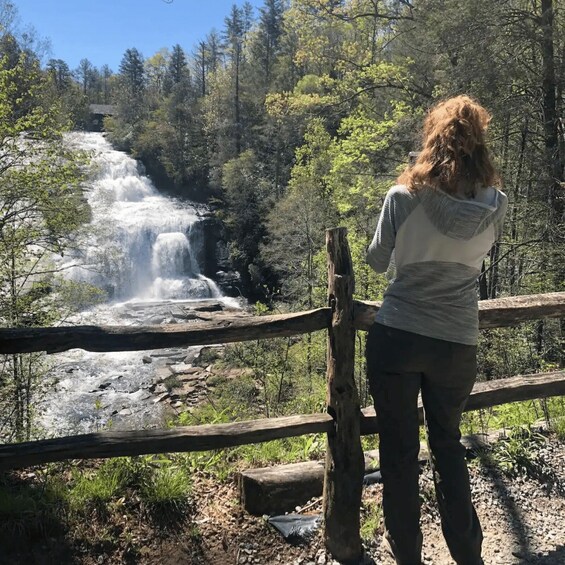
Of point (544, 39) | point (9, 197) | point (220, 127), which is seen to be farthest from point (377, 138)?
point (220, 127)

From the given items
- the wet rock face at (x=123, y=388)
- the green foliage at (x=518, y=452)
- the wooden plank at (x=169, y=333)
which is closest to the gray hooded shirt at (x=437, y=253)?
the wooden plank at (x=169, y=333)

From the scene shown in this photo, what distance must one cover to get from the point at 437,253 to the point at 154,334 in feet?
5.33

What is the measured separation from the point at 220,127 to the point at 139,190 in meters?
10.7

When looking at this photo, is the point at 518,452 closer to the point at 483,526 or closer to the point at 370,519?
the point at 483,526

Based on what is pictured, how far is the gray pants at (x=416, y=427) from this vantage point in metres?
2.48

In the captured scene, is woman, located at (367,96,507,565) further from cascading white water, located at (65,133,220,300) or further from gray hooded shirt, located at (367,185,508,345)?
cascading white water, located at (65,133,220,300)

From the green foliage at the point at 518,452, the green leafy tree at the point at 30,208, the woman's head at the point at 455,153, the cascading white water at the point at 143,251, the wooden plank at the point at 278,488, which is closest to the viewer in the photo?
the woman's head at the point at 455,153

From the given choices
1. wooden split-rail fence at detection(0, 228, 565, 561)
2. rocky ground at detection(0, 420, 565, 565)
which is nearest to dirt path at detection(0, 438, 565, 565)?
rocky ground at detection(0, 420, 565, 565)

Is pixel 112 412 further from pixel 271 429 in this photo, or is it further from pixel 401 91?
pixel 401 91

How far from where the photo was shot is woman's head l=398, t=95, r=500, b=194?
7.66 feet

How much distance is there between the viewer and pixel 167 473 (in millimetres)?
3537

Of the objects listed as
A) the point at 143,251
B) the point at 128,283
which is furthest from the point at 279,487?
the point at 143,251

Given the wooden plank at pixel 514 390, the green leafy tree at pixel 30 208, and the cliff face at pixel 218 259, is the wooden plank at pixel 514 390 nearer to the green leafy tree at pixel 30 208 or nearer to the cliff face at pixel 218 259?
the green leafy tree at pixel 30 208

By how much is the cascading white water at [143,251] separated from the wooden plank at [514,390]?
24.3 metres
